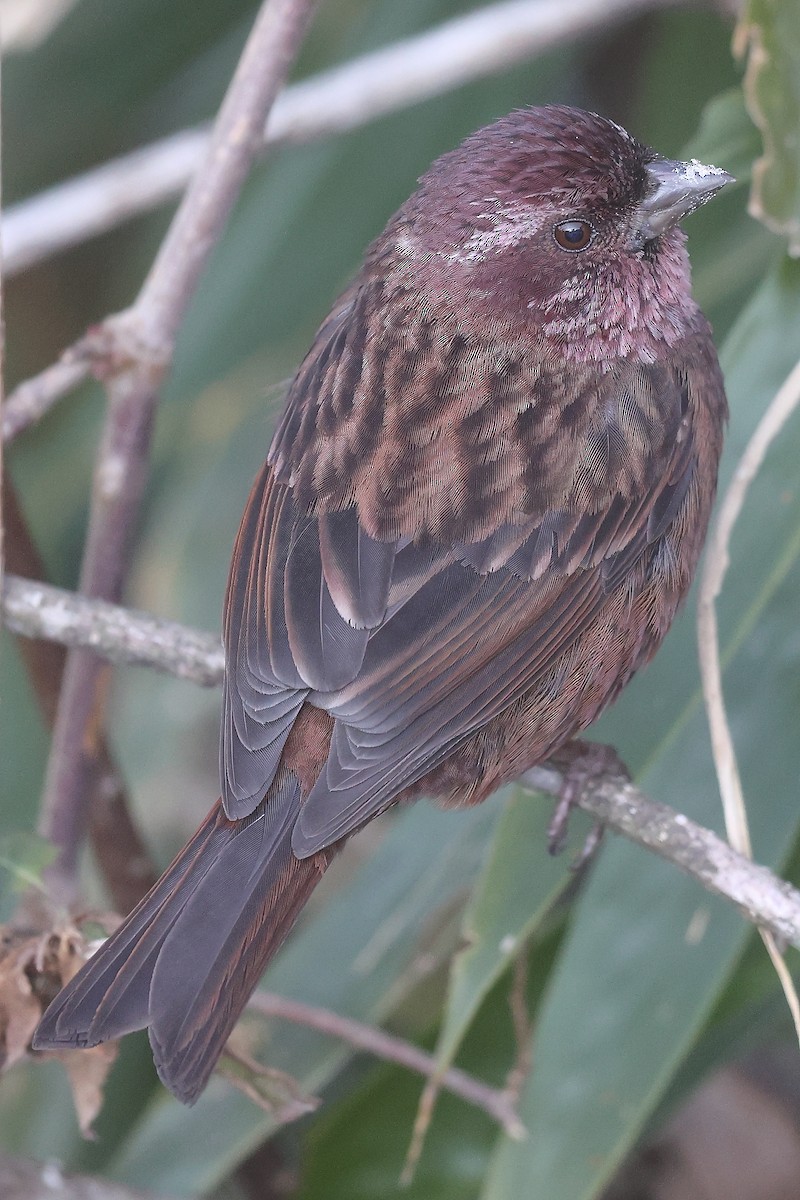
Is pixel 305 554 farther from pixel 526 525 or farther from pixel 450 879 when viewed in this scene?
pixel 450 879

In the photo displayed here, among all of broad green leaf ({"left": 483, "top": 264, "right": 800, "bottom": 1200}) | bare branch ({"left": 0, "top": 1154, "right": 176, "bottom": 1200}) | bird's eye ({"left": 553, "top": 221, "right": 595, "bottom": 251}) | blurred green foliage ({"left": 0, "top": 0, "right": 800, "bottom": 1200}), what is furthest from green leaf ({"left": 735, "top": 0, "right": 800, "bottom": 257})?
bare branch ({"left": 0, "top": 1154, "right": 176, "bottom": 1200})

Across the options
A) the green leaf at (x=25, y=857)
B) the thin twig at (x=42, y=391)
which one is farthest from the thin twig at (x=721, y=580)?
the thin twig at (x=42, y=391)

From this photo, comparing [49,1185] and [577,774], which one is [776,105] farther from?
[49,1185]

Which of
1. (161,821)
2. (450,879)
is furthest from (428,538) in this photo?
(161,821)

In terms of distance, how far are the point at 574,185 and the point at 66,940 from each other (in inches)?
54.8

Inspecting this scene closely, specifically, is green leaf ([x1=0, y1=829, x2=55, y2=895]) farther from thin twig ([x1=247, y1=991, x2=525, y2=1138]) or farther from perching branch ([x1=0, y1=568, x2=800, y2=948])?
thin twig ([x1=247, y1=991, x2=525, y2=1138])

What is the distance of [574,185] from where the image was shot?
2408 mm

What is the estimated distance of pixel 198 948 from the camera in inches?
75.5

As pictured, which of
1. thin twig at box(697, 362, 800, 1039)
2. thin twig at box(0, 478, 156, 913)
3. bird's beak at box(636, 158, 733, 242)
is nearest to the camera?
thin twig at box(697, 362, 800, 1039)

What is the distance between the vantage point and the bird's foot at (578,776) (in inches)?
90.9

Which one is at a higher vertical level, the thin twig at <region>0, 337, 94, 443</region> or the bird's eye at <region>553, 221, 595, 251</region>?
the bird's eye at <region>553, 221, 595, 251</region>

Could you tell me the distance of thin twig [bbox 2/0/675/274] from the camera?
9.82 ft

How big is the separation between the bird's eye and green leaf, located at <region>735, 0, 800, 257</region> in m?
0.26

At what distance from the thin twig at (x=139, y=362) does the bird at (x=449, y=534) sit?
24cm
